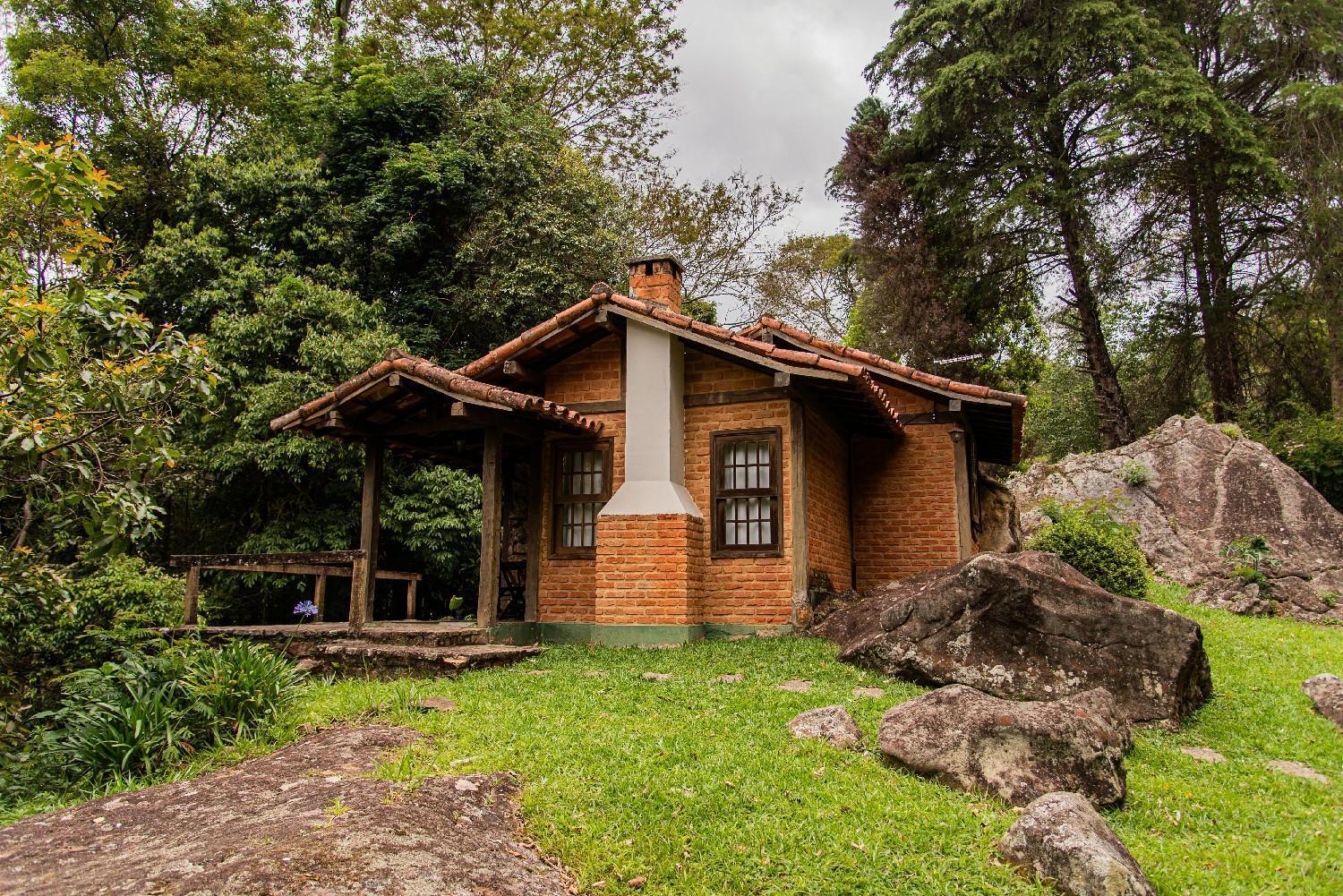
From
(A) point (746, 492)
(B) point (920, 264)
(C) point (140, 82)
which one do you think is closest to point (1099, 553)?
(A) point (746, 492)

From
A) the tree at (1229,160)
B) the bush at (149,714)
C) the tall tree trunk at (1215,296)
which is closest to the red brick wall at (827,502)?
the bush at (149,714)

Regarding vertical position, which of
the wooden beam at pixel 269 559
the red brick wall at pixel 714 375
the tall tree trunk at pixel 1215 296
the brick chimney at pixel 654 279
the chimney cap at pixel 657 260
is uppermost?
the tall tree trunk at pixel 1215 296

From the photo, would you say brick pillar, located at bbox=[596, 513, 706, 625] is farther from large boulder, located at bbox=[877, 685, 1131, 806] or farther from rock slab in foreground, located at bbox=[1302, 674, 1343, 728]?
rock slab in foreground, located at bbox=[1302, 674, 1343, 728]

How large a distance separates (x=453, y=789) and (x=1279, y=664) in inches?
354

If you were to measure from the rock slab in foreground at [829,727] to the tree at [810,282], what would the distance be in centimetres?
2019

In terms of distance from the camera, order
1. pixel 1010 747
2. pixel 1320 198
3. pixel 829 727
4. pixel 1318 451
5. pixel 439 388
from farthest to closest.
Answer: pixel 1320 198 < pixel 1318 451 < pixel 439 388 < pixel 829 727 < pixel 1010 747

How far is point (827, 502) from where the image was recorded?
12266 millimetres

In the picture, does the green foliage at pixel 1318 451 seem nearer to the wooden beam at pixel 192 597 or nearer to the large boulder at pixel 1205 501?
the large boulder at pixel 1205 501

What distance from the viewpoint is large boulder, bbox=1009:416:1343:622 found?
51.8 ft


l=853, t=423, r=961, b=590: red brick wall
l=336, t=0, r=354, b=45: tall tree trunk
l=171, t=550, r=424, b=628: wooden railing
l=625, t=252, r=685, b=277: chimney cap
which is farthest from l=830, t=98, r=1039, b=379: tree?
l=171, t=550, r=424, b=628: wooden railing

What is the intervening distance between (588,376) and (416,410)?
94.6 inches

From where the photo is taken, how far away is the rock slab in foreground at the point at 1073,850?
3996 millimetres

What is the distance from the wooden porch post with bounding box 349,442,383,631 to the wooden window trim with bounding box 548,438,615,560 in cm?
230

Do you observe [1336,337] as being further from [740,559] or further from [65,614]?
[65,614]
